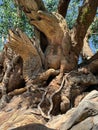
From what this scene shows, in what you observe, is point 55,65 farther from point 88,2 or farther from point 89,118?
point 89,118

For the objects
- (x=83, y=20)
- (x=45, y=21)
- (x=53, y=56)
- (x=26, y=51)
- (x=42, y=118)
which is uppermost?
(x=45, y=21)

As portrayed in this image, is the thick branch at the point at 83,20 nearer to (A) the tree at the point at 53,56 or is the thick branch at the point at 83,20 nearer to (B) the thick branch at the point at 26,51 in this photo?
(A) the tree at the point at 53,56

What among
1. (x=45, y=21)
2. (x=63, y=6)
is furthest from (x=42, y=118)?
(x=63, y=6)

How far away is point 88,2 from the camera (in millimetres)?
7141

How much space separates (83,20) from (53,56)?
3.31ft

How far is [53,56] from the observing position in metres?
7.60

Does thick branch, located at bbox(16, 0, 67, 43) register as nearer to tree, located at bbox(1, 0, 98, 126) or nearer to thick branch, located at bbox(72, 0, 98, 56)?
tree, located at bbox(1, 0, 98, 126)

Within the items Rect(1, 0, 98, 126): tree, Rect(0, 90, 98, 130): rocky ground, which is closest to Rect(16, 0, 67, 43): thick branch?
Rect(1, 0, 98, 126): tree

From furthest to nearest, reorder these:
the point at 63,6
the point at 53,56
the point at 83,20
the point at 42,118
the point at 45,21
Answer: the point at 63,6, the point at 53,56, the point at 45,21, the point at 83,20, the point at 42,118

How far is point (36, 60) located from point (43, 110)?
1.30 metres

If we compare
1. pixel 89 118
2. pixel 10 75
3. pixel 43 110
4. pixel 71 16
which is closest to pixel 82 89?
pixel 43 110

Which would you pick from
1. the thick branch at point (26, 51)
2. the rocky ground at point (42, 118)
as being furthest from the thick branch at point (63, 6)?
the rocky ground at point (42, 118)

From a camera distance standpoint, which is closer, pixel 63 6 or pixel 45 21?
pixel 45 21

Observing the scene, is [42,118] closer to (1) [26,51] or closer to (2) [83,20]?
(1) [26,51]
